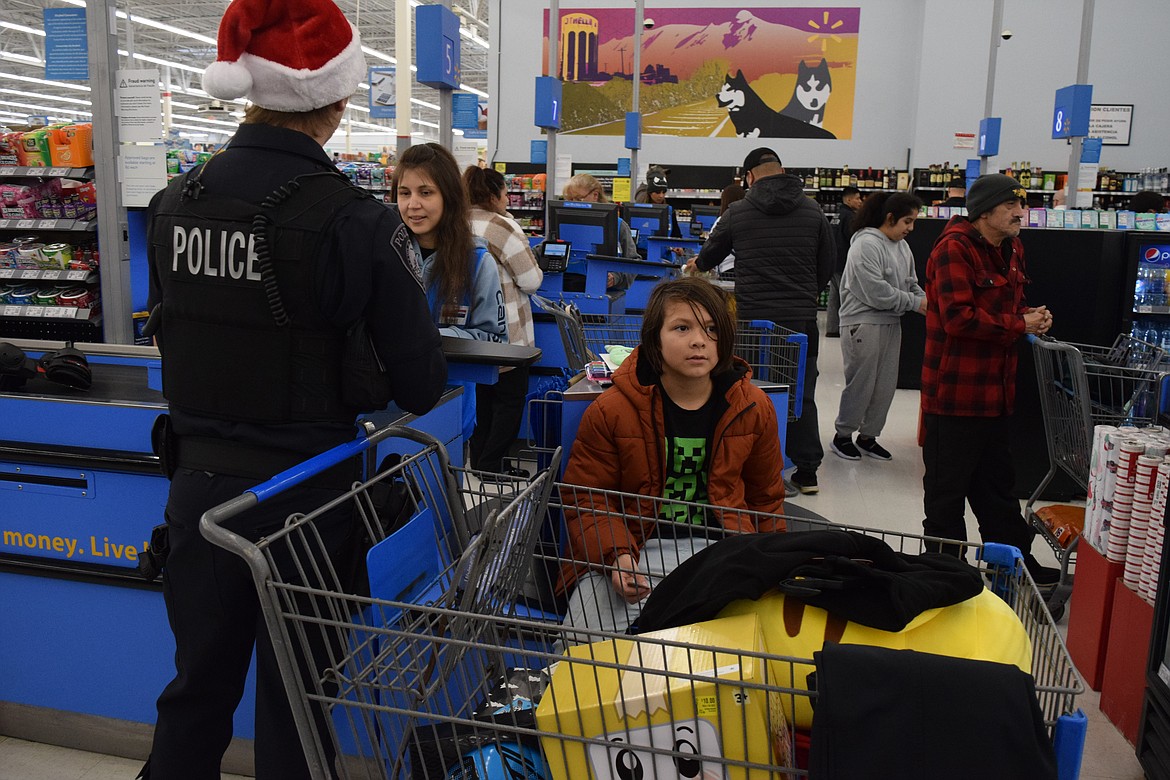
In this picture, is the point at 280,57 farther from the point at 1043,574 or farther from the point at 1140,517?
the point at 1043,574

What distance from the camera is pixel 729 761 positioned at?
1175 mm

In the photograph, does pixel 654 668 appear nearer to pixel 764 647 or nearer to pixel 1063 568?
pixel 764 647

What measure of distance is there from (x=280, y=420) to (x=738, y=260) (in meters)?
3.86

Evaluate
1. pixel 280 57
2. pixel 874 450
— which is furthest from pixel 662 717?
pixel 874 450

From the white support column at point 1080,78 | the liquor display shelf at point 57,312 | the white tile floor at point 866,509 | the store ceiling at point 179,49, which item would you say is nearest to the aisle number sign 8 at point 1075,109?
the white support column at point 1080,78

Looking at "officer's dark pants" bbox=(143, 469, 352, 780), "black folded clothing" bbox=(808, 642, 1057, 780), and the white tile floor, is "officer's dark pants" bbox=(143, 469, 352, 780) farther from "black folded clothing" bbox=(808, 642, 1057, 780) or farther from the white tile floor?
"black folded clothing" bbox=(808, 642, 1057, 780)

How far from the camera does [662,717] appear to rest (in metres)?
1.22

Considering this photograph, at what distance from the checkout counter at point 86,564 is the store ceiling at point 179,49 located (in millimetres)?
15416

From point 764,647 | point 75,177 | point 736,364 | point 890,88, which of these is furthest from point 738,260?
point 890,88

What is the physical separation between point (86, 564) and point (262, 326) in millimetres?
1140

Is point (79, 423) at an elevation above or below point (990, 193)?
below

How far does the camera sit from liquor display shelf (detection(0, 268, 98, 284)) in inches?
263

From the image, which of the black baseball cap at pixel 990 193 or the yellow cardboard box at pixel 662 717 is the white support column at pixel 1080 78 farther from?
the yellow cardboard box at pixel 662 717

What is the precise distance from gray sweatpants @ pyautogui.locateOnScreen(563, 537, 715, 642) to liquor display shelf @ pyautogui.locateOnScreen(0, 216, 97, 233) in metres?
5.92
